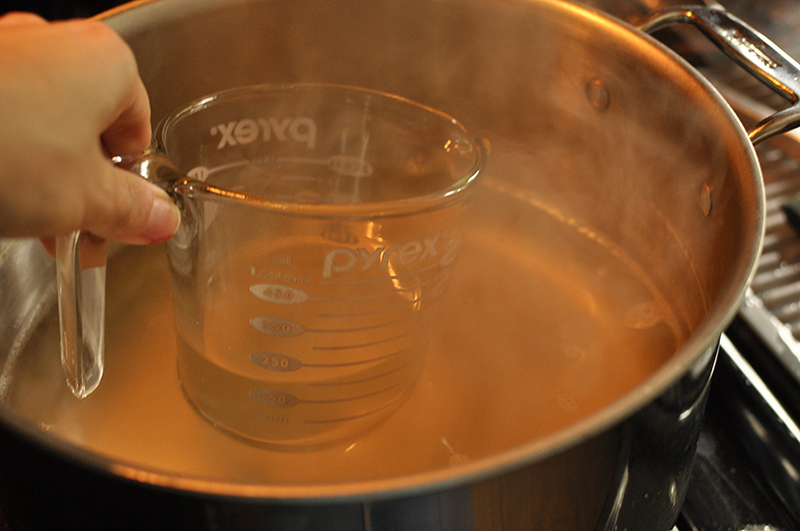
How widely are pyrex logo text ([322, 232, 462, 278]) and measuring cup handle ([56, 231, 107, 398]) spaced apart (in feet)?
0.42

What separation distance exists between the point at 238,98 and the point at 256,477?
0.28 meters

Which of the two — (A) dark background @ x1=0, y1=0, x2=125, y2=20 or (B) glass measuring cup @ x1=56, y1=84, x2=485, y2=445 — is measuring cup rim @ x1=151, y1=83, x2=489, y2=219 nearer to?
(B) glass measuring cup @ x1=56, y1=84, x2=485, y2=445

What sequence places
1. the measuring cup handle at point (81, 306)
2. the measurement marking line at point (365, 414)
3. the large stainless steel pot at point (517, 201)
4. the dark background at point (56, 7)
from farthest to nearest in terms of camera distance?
the dark background at point (56, 7), the measurement marking line at point (365, 414), the measuring cup handle at point (81, 306), the large stainless steel pot at point (517, 201)

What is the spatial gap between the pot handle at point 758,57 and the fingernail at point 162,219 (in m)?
0.37

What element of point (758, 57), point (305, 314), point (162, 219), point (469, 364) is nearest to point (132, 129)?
point (162, 219)

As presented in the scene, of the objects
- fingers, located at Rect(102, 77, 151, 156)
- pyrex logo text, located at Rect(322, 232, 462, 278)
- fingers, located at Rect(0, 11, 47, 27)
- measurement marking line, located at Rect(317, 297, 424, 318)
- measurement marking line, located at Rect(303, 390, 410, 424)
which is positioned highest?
fingers, located at Rect(0, 11, 47, 27)

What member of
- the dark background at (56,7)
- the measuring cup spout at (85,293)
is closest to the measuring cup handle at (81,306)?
the measuring cup spout at (85,293)

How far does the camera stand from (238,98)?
54 centimetres

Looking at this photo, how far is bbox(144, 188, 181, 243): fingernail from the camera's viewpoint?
36 cm

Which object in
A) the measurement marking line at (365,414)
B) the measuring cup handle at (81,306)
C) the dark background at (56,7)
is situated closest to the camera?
the measuring cup handle at (81,306)

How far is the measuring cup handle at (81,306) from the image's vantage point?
0.37m

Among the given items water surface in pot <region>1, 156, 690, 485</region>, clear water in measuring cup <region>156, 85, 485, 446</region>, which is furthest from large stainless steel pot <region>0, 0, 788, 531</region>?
clear water in measuring cup <region>156, 85, 485, 446</region>

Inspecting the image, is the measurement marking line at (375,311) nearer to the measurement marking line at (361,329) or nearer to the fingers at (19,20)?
the measurement marking line at (361,329)

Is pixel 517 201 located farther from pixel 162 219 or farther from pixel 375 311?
pixel 162 219
